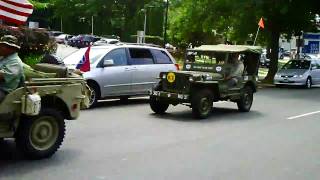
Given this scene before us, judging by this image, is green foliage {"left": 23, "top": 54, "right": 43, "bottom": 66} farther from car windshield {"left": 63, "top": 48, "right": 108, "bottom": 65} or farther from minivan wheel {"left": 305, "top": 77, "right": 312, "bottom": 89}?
minivan wheel {"left": 305, "top": 77, "right": 312, "bottom": 89}

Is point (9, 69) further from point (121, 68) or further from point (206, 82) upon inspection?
point (121, 68)

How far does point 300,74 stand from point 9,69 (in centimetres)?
2195

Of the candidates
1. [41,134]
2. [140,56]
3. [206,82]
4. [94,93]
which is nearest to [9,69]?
[41,134]

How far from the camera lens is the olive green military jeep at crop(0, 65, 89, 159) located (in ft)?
24.5

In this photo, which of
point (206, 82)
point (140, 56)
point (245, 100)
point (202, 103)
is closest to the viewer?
point (202, 103)

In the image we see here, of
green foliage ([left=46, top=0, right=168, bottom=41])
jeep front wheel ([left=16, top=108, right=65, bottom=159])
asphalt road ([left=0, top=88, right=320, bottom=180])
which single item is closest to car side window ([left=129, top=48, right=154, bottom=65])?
asphalt road ([left=0, top=88, right=320, bottom=180])

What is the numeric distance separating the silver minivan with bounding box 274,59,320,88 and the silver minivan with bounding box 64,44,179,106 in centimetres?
1235

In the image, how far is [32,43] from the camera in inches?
500

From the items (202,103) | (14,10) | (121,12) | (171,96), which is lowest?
(202,103)

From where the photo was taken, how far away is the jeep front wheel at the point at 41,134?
25.3 feet

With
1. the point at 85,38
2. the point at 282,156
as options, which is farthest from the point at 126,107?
the point at 85,38

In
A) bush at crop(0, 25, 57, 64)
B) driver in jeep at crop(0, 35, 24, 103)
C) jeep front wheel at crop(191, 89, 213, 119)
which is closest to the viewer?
driver in jeep at crop(0, 35, 24, 103)

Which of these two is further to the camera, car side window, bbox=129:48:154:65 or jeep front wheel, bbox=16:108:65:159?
car side window, bbox=129:48:154:65

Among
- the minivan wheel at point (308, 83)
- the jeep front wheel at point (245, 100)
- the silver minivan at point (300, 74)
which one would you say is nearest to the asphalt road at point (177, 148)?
the jeep front wheel at point (245, 100)
